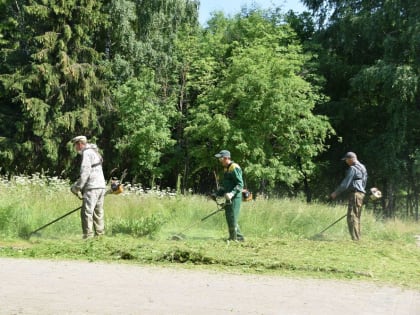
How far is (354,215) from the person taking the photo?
516 inches

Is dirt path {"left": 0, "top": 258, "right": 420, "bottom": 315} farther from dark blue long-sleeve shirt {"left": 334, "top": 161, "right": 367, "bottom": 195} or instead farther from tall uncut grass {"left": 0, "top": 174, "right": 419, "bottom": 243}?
dark blue long-sleeve shirt {"left": 334, "top": 161, "right": 367, "bottom": 195}

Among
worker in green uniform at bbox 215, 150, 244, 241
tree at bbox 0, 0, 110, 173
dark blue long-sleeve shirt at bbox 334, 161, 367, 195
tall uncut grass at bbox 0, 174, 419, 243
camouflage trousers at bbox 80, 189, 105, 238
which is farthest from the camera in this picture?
tree at bbox 0, 0, 110, 173

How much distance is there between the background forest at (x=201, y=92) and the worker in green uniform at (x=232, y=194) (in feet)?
49.5

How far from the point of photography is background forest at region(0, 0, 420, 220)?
27.9 m

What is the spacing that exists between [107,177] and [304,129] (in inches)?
418

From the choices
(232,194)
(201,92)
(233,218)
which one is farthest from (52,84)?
(233,218)

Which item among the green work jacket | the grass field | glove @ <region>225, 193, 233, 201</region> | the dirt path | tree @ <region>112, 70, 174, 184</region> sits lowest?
the dirt path

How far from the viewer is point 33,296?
268 inches

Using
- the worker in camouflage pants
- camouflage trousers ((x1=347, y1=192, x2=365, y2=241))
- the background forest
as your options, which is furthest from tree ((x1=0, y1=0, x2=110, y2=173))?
camouflage trousers ((x1=347, y1=192, x2=365, y2=241))

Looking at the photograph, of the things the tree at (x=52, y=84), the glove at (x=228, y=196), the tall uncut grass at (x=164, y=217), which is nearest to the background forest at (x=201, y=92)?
the tree at (x=52, y=84)

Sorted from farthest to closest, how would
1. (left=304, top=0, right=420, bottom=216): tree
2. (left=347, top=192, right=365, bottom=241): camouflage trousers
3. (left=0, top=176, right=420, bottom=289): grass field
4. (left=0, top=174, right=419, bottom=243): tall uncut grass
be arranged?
(left=304, top=0, right=420, bottom=216): tree, (left=347, top=192, right=365, bottom=241): camouflage trousers, (left=0, top=174, right=419, bottom=243): tall uncut grass, (left=0, top=176, right=420, bottom=289): grass field

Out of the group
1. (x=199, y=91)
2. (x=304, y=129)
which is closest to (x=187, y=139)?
(x=199, y=91)

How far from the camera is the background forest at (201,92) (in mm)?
27891

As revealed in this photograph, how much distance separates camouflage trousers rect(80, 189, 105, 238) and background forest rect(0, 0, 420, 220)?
1572 cm
